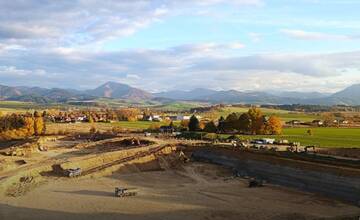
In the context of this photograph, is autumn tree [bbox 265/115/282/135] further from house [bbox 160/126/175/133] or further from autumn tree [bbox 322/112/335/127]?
autumn tree [bbox 322/112/335/127]

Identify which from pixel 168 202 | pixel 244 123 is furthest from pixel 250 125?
pixel 168 202

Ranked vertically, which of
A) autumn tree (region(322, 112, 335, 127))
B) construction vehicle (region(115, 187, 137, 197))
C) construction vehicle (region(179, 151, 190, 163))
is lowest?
construction vehicle (region(115, 187, 137, 197))

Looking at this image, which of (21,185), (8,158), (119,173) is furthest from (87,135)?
(21,185)

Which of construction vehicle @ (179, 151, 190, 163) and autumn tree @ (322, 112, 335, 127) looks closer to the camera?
construction vehicle @ (179, 151, 190, 163)

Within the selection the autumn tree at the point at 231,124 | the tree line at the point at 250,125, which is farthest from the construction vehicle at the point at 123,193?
the autumn tree at the point at 231,124

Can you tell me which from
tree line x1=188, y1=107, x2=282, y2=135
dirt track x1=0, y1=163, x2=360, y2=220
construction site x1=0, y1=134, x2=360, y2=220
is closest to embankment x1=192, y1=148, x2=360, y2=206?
construction site x1=0, y1=134, x2=360, y2=220

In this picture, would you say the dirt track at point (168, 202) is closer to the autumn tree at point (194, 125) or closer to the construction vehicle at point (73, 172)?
the construction vehicle at point (73, 172)
